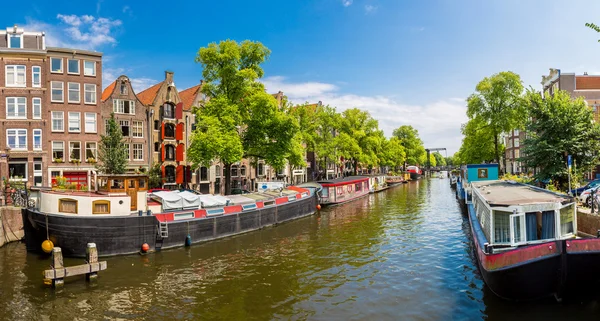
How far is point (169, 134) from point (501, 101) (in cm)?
4927

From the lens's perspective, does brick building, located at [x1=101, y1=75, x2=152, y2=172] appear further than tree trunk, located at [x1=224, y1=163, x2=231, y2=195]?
Yes

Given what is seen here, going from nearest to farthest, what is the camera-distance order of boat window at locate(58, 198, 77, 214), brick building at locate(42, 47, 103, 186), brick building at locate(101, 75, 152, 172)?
boat window at locate(58, 198, 77, 214)
brick building at locate(42, 47, 103, 186)
brick building at locate(101, 75, 152, 172)

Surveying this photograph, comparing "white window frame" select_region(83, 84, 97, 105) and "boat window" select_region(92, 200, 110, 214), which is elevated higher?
"white window frame" select_region(83, 84, 97, 105)

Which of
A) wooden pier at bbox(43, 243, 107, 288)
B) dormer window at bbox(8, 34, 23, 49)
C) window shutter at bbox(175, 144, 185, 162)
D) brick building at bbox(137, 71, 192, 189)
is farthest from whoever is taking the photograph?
window shutter at bbox(175, 144, 185, 162)

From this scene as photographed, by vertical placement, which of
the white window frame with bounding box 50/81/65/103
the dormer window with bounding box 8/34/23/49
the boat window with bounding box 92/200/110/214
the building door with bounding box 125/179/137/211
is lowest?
the boat window with bounding box 92/200/110/214

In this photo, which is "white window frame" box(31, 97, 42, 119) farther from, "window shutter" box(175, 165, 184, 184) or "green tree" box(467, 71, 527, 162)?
"green tree" box(467, 71, 527, 162)

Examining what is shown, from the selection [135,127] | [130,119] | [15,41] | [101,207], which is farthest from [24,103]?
[101,207]

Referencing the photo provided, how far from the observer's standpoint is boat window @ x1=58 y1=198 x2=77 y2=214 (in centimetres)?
2020

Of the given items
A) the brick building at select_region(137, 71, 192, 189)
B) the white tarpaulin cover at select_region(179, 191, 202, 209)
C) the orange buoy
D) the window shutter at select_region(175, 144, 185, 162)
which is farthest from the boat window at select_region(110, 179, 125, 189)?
the window shutter at select_region(175, 144, 185, 162)

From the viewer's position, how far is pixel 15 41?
36750 millimetres

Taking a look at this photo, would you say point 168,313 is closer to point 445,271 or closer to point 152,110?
point 445,271

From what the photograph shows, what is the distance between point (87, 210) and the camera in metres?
20.3

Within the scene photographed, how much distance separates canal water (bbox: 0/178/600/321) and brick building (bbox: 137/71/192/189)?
2422 cm

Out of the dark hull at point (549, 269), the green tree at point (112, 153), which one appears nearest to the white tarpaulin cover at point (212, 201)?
the green tree at point (112, 153)
